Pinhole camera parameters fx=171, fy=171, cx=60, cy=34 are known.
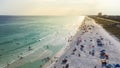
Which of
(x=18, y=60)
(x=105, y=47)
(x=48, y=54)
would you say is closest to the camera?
(x=18, y=60)

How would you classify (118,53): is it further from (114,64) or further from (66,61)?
(66,61)

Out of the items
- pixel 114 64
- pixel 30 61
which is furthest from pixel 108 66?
pixel 30 61

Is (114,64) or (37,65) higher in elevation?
(114,64)

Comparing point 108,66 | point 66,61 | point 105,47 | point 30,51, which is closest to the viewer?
point 108,66

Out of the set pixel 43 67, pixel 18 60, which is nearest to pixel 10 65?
pixel 18 60

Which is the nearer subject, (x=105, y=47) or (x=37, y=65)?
(x=37, y=65)

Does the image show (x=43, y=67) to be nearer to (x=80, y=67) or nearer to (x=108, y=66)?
(x=80, y=67)

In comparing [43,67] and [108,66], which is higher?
[108,66]

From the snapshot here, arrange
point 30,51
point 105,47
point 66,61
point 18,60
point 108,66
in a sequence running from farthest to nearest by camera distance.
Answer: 1. point 30,51
2. point 105,47
3. point 18,60
4. point 66,61
5. point 108,66

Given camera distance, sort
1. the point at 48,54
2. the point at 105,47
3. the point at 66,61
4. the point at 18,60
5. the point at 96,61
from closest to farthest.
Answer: the point at 96,61 → the point at 66,61 → the point at 18,60 → the point at 105,47 → the point at 48,54
